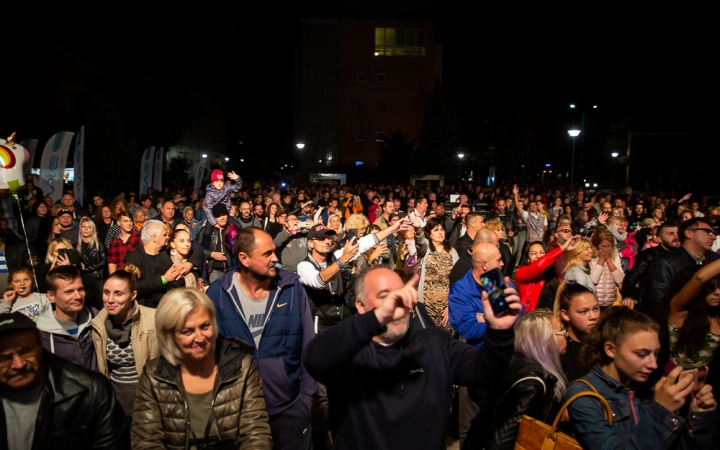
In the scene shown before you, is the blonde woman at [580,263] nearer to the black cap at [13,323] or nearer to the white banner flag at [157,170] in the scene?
the black cap at [13,323]

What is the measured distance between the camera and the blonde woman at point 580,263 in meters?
6.17

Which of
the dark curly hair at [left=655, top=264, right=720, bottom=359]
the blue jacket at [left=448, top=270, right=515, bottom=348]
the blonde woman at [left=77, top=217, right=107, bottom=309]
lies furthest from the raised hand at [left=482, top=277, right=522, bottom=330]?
the blonde woman at [left=77, top=217, right=107, bottom=309]

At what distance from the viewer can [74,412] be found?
2.71 m

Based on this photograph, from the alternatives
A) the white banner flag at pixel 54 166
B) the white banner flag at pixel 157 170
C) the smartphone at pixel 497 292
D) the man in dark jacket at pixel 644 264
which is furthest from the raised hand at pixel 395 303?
the white banner flag at pixel 157 170

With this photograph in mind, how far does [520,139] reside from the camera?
50.3 meters

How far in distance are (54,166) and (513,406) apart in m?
16.0

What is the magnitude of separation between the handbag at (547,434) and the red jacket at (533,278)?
120 inches

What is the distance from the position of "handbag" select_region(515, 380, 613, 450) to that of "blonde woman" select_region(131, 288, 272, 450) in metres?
1.42

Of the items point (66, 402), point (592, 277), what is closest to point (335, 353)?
point (66, 402)

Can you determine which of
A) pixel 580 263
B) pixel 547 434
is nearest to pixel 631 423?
pixel 547 434

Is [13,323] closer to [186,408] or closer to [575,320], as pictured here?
[186,408]

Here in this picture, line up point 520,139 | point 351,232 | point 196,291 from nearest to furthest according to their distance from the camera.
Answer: point 196,291 → point 351,232 → point 520,139

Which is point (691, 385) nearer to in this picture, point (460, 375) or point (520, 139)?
point (460, 375)

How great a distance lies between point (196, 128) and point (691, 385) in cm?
7539
